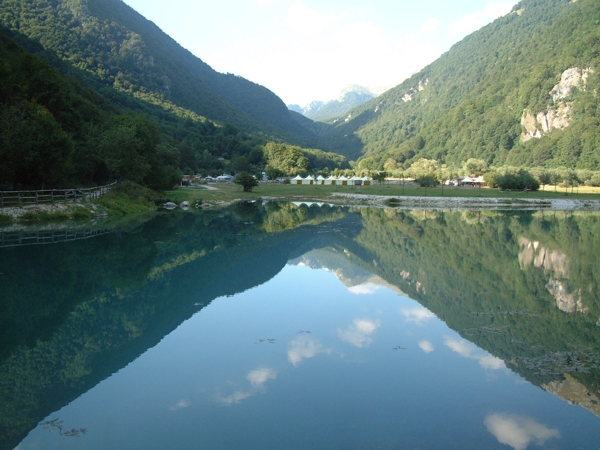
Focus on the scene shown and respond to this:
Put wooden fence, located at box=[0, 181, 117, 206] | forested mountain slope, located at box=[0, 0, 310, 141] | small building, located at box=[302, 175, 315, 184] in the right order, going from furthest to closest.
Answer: forested mountain slope, located at box=[0, 0, 310, 141] < small building, located at box=[302, 175, 315, 184] < wooden fence, located at box=[0, 181, 117, 206]

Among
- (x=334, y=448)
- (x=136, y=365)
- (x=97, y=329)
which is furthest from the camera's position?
(x=97, y=329)

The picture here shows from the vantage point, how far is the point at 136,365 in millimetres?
10023

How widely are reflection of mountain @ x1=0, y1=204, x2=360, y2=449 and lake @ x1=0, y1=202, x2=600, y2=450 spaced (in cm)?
6

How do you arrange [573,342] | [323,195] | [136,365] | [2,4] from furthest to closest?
[2,4]
[323,195]
[573,342]
[136,365]

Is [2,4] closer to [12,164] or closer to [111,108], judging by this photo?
[111,108]

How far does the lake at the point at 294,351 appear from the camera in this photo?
7.42 m

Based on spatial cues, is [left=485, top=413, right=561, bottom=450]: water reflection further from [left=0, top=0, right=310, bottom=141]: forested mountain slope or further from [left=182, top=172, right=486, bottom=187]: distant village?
[left=0, top=0, right=310, bottom=141]: forested mountain slope

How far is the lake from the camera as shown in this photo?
742 cm

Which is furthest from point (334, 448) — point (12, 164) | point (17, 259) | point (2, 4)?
point (2, 4)

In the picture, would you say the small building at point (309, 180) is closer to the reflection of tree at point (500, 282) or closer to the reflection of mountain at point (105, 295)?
the reflection of tree at point (500, 282)

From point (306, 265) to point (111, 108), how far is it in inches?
2797

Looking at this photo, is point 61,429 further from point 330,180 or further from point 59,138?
point 330,180

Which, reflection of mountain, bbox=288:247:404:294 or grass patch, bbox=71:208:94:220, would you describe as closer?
reflection of mountain, bbox=288:247:404:294

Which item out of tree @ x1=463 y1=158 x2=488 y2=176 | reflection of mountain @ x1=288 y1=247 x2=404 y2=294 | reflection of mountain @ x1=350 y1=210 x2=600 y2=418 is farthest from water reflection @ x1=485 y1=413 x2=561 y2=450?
tree @ x1=463 y1=158 x2=488 y2=176
